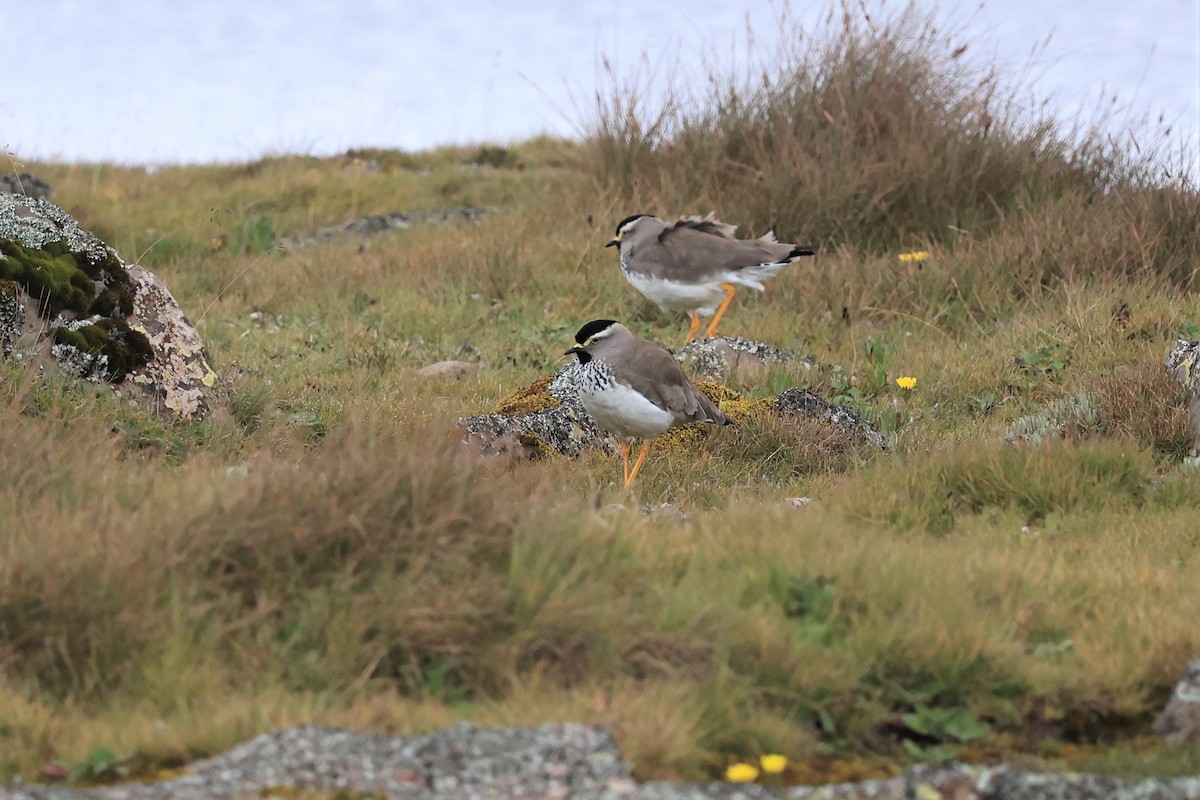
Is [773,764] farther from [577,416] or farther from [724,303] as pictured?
[724,303]

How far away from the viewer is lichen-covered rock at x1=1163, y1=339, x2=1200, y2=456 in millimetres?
7195

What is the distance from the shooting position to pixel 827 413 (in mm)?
7871

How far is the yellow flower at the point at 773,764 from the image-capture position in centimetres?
368

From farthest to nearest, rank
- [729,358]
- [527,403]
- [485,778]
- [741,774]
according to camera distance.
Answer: [729,358] → [527,403] → [741,774] → [485,778]

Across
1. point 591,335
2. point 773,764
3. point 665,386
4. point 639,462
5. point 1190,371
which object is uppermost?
point 1190,371

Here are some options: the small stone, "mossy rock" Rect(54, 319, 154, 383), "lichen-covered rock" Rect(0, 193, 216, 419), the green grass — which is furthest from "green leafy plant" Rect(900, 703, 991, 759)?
the small stone

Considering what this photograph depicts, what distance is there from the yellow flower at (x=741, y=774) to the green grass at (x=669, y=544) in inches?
4.3

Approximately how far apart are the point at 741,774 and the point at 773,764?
96 millimetres

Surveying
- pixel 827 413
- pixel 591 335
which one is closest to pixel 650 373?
pixel 591 335

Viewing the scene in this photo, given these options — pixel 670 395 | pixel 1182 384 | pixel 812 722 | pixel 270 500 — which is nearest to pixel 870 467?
pixel 670 395

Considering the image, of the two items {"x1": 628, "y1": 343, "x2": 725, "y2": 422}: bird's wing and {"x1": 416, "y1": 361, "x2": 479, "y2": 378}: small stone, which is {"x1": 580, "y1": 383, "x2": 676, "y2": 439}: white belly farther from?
{"x1": 416, "y1": 361, "x2": 479, "y2": 378}: small stone

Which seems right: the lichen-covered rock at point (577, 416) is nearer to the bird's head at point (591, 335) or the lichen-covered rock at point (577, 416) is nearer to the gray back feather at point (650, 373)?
the bird's head at point (591, 335)

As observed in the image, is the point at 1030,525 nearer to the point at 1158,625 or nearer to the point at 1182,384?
the point at 1158,625

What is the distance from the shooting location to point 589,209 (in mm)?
13680
